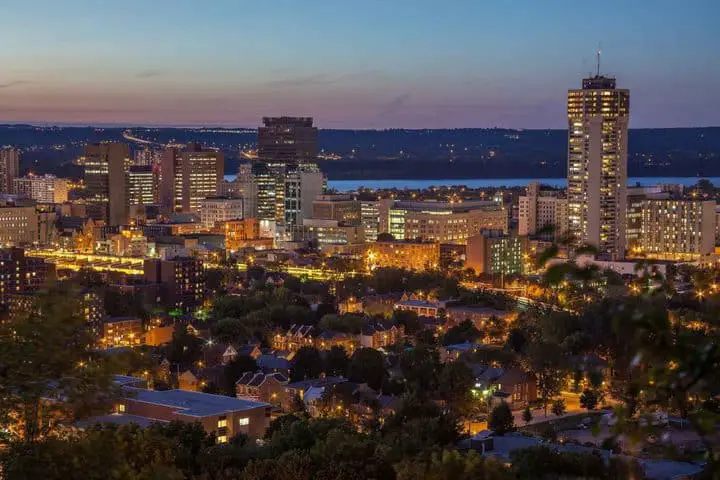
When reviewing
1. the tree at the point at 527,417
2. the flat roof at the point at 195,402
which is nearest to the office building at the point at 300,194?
the tree at the point at 527,417

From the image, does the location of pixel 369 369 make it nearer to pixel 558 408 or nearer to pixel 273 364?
pixel 273 364

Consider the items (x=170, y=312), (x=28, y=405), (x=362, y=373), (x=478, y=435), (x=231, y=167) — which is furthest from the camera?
(x=231, y=167)

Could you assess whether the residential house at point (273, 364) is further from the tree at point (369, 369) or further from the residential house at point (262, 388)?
the tree at point (369, 369)

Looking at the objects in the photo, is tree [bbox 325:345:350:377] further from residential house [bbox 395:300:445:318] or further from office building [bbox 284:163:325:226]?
office building [bbox 284:163:325:226]

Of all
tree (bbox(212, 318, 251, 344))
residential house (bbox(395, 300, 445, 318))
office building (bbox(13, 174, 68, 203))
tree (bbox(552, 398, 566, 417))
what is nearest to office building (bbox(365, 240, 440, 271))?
residential house (bbox(395, 300, 445, 318))

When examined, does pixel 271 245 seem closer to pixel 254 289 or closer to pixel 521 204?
pixel 521 204

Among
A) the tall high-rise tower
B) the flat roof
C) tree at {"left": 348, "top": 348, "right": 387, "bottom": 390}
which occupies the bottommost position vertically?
tree at {"left": 348, "top": 348, "right": 387, "bottom": 390}

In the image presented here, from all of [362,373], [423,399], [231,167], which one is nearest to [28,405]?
[423,399]
